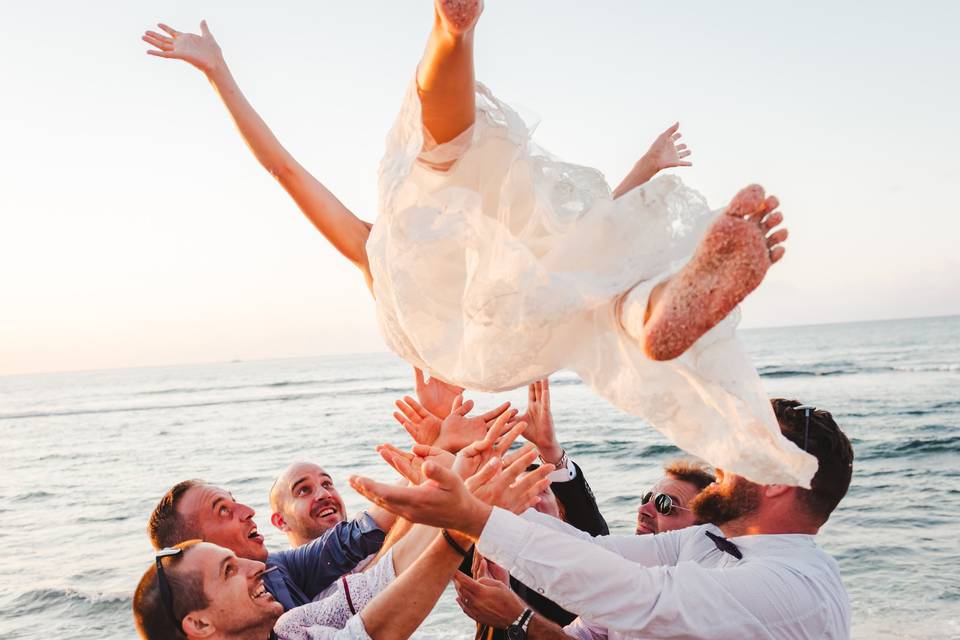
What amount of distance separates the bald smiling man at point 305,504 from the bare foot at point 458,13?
2943mm

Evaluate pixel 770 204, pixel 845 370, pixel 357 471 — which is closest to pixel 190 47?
pixel 770 204

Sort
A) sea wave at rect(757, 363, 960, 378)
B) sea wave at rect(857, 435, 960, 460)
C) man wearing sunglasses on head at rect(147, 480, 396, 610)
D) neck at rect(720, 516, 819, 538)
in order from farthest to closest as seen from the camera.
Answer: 1. sea wave at rect(757, 363, 960, 378)
2. sea wave at rect(857, 435, 960, 460)
3. man wearing sunglasses on head at rect(147, 480, 396, 610)
4. neck at rect(720, 516, 819, 538)

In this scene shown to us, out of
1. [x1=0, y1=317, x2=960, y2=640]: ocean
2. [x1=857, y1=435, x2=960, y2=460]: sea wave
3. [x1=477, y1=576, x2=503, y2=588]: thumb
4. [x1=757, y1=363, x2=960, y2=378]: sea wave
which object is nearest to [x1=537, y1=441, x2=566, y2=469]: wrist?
[x1=477, y1=576, x2=503, y2=588]: thumb

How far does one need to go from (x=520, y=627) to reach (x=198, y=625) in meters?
1.13

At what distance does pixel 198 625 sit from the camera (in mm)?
2711

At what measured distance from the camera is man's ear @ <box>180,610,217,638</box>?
2.70 metres

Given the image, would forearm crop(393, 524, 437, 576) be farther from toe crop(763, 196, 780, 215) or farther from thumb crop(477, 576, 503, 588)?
toe crop(763, 196, 780, 215)

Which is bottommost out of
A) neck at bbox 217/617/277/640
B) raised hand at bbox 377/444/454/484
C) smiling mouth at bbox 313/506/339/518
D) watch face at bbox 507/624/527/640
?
smiling mouth at bbox 313/506/339/518

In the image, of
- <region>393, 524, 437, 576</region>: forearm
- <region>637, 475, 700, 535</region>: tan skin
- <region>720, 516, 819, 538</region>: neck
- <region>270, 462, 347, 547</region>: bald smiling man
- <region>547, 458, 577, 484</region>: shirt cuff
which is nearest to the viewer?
<region>720, 516, 819, 538</region>: neck

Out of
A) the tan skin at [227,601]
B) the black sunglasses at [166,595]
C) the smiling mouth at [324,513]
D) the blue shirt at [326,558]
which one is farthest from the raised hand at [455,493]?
the smiling mouth at [324,513]

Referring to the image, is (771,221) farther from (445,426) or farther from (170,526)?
(170,526)

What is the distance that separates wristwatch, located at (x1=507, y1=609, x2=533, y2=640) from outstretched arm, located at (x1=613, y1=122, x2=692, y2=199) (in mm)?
1666

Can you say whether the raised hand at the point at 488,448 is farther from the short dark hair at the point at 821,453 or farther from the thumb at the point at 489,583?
the short dark hair at the point at 821,453

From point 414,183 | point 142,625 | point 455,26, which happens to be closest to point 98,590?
point 142,625
